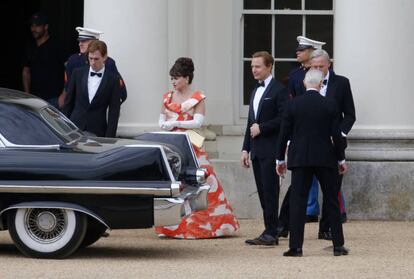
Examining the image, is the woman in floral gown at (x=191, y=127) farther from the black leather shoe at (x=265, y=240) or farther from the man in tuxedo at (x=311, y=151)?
the man in tuxedo at (x=311, y=151)

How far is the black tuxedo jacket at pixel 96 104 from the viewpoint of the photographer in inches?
560

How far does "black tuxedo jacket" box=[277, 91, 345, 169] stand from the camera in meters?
12.5

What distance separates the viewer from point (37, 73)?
17.4 m

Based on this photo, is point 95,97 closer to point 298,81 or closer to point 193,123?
point 193,123

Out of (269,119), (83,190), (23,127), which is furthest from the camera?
(269,119)

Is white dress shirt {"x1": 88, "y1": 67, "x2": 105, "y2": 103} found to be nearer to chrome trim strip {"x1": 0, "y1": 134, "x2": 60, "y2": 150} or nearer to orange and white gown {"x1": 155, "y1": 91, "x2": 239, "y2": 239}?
orange and white gown {"x1": 155, "y1": 91, "x2": 239, "y2": 239}

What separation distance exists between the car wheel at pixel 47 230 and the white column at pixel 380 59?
4375 mm

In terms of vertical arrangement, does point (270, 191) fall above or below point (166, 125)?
below

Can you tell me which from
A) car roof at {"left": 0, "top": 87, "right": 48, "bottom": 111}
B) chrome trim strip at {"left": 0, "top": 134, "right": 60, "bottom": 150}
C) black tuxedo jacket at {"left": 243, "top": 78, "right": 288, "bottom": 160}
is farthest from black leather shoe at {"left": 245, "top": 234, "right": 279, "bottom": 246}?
car roof at {"left": 0, "top": 87, "right": 48, "bottom": 111}

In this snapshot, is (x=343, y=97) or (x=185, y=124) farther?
(x=185, y=124)


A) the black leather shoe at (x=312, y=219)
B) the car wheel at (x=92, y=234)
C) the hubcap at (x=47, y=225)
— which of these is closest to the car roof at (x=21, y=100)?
the hubcap at (x=47, y=225)

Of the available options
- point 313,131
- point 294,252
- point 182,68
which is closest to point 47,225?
point 294,252

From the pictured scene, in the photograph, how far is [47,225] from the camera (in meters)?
12.3

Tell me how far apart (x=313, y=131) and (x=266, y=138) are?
1046 mm
